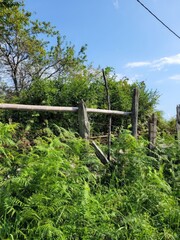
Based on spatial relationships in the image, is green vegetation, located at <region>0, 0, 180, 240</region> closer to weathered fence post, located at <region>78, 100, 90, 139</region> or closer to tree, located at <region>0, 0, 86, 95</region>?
weathered fence post, located at <region>78, 100, 90, 139</region>

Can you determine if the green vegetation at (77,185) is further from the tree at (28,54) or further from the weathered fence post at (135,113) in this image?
the tree at (28,54)

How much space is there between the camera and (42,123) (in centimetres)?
610

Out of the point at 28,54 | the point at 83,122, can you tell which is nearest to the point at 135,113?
the point at 83,122

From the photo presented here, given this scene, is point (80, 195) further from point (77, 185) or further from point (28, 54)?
point (28, 54)

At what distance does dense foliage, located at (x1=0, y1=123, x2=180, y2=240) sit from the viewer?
103 inches

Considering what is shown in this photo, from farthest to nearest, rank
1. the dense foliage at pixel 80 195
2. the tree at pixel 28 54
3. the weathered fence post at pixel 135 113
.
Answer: the tree at pixel 28 54 → the weathered fence post at pixel 135 113 → the dense foliage at pixel 80 195

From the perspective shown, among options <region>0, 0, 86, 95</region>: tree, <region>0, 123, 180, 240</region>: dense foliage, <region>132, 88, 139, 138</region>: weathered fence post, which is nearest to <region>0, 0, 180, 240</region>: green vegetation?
<region>0, 123, 180, 240</region>: dense foliage

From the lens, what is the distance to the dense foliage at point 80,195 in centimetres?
262

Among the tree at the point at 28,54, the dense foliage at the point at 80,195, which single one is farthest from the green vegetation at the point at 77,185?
the tree at the point at 28,54

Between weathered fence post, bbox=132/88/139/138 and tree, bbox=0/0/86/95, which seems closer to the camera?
weathered fence post, bbox=132/88/139/138

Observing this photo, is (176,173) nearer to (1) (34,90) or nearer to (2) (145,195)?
(2) (145,195)

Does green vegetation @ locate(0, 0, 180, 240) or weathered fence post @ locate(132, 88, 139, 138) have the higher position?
weathered fence post @ locate(132, 88, 139, 138)

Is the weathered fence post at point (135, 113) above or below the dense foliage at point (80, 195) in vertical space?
above

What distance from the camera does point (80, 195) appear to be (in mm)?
2914
